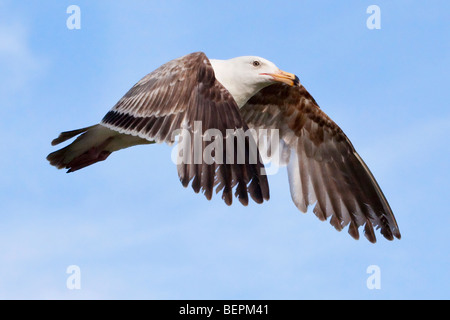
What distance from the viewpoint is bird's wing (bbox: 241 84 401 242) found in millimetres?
11914

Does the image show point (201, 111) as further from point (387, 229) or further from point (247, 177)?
point (387, 229)

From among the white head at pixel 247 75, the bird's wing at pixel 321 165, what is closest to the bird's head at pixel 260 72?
the white head at pixel 247 75

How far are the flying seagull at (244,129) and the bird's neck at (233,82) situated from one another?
0.01 metres

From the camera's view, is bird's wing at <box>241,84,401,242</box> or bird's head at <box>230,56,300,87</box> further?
bird's wing at <box>241,84,401,242</box>

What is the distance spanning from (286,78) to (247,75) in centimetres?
57

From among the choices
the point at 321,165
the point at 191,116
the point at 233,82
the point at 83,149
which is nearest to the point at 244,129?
the point at 191,116

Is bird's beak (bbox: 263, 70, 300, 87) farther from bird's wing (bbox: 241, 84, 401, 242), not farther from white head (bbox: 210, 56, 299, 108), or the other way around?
bird's wing (bbox: 241, 84, 401, 242)

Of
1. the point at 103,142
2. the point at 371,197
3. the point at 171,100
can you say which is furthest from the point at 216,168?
the point at 371,197

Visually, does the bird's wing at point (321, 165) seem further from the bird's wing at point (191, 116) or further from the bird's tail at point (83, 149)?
the bird's wing at point (191, 116)

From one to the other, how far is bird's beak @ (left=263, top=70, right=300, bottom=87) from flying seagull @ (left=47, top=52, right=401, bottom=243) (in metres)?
0.01

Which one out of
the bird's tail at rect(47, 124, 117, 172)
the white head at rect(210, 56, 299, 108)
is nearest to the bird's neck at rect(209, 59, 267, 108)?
the white head at rect(210, 56, 299, 108)

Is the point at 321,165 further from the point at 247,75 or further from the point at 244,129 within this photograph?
the point at 244,129

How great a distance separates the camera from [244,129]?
935 cm

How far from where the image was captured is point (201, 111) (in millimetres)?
9328
